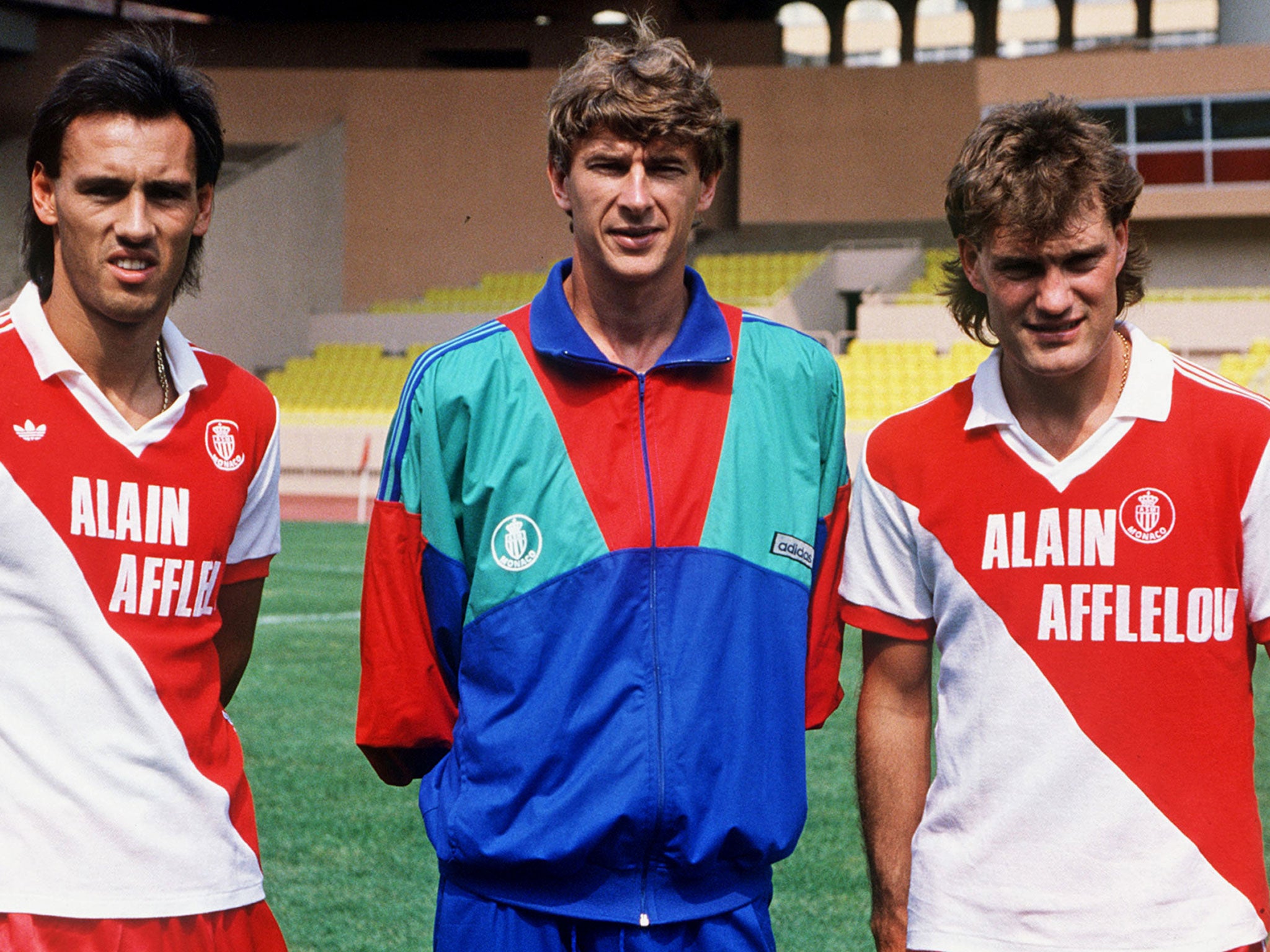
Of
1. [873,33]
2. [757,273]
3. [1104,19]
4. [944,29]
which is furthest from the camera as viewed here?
[873,33]

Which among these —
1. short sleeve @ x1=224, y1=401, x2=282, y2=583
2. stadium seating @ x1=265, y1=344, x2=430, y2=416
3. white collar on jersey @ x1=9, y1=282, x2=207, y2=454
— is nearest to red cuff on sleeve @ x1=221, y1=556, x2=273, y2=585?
short sleeve @ x1=224, y1=401, x2=282, y2=583

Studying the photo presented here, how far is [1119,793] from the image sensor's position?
2.27m

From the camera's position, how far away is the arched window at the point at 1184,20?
4353 cm

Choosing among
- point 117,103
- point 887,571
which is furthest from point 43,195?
point 887,571

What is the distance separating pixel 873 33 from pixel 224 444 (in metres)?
51.1

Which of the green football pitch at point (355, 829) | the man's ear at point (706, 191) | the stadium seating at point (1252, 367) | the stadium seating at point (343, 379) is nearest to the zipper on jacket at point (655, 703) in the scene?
the man's ear at point (706, 191)

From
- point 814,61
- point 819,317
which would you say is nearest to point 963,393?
point 819,317

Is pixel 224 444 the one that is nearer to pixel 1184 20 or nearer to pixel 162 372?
pixel 162 372

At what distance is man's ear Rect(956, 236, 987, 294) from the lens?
2.45 m

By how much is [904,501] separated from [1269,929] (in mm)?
867

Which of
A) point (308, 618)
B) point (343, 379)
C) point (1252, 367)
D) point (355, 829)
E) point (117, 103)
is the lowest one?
point (355, 829)

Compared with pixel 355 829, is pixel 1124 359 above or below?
above

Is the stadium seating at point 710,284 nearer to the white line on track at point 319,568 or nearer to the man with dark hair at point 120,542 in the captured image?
the white line on track at point 319,568

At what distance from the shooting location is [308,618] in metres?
10.9
